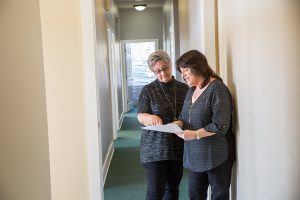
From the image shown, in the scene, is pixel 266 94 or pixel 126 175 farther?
pixel 126 175

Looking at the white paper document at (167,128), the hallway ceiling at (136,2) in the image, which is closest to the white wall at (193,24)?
the white paper document at (167,128)

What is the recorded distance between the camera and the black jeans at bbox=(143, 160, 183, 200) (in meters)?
2.33

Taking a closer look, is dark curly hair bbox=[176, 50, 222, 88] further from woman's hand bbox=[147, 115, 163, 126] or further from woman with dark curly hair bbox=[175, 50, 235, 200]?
woman's hand bbox=[147, 115, 163, 126]

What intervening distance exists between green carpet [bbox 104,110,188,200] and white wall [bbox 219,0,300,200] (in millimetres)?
1636

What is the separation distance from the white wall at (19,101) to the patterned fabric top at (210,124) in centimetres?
109

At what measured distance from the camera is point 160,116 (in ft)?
7.70

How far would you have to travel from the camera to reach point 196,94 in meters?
2.15

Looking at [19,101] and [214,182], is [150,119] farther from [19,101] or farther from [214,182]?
[19,101]

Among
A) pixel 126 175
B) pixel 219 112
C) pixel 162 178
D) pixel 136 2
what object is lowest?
pixel 126 175

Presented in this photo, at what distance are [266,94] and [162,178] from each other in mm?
1051

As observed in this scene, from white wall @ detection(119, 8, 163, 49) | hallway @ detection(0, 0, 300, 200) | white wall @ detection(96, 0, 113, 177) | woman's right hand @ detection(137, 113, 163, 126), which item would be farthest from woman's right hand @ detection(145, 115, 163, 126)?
white wall @ detection(119, 8, 163, 49)

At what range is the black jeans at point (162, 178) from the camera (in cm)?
233

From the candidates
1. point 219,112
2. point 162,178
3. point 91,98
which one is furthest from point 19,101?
point 219,112

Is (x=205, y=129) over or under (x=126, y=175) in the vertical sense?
over
